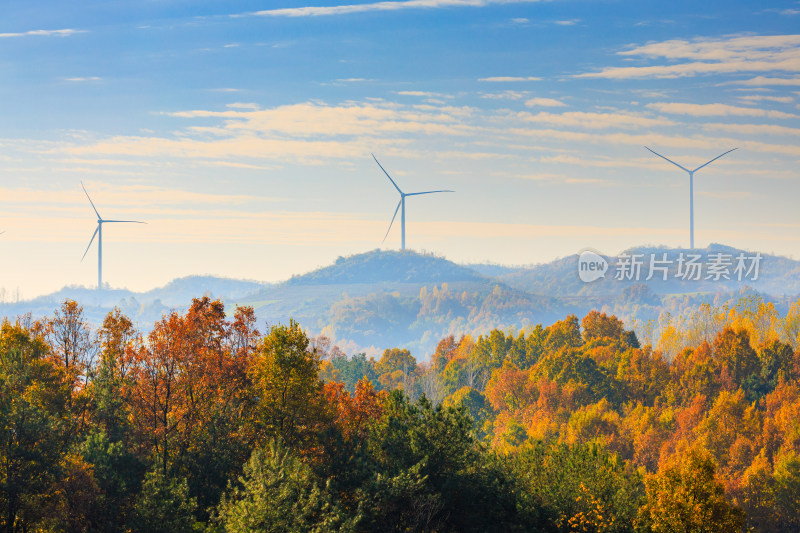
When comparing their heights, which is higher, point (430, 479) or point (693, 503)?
point (430, 479)

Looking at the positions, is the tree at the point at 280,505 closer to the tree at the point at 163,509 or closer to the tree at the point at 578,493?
the tree at the point at 163,509

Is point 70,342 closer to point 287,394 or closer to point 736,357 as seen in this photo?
point 287,394

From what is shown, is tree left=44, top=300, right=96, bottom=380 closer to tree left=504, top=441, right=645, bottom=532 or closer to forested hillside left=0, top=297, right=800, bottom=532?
forested hillside left=0, top=297, right=800, bottom=532

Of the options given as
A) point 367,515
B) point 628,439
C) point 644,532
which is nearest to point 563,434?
point 628,439

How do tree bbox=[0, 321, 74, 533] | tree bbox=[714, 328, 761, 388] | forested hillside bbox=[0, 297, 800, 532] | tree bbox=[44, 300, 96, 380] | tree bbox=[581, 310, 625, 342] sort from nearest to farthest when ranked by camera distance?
tree bbox=[0, 321, 74, 533], forested hillside bbox=[0, 297, 800, 532], tree bbox=[44, 300, 96, 380], tree bbox=[714, 328, 761, 388], tree bbox=[581, 310, 625, 342]

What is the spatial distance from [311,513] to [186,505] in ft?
27.7

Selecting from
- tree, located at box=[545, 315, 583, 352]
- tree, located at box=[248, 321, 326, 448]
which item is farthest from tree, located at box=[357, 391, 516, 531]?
tree, located at box=[545, 315, 583, 352]

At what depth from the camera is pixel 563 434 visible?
144 meters

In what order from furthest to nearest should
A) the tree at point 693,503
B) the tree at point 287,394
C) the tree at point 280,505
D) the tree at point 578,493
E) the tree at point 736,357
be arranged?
the tree at point 736,357 < the tree at point 578,493 < the tree at point 287,394 < the tree at point 693,503 < the tree at point 280,505

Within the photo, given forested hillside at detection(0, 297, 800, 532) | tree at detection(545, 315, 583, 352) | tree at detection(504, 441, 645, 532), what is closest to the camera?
forested hillside at detection(0, 297, 800, 532)

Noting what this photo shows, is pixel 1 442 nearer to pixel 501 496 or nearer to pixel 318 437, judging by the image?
pixel 318 437

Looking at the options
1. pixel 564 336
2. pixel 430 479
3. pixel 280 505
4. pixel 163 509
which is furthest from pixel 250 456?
pixel 564 336

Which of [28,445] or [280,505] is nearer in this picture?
[280,505]

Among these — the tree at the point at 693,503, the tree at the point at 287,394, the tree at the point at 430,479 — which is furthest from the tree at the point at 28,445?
the tree at the point at 693,503
